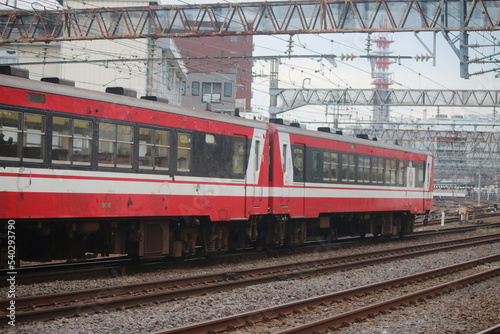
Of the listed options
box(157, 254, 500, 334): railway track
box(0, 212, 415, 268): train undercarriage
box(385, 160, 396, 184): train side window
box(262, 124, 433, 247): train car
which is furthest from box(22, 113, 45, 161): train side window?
box(385, 160, 396, 184): train side window

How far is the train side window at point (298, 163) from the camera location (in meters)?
19.1

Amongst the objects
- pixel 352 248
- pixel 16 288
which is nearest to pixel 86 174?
pixel 16 288

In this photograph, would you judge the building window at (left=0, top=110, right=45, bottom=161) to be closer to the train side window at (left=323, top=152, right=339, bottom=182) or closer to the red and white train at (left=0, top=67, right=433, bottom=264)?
the red and white train at (left=0, top=67, right=433, bottom=264)

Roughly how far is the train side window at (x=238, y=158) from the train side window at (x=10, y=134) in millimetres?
6379

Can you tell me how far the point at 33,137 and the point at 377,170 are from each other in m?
14.7

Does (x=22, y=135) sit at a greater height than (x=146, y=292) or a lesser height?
greater

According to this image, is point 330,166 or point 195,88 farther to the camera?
point 195,88

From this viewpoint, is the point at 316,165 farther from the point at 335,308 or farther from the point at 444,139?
the point at 444,139

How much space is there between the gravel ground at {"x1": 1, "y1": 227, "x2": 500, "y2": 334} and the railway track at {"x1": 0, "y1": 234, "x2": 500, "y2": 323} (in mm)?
213

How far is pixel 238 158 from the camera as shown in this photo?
16.8 metres

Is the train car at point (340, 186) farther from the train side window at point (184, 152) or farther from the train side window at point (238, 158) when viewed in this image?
the train side window at point (184, 152)

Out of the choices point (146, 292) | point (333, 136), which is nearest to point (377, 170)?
→ point (333, 136)

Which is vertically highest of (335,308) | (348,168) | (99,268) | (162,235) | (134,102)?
(134,102)

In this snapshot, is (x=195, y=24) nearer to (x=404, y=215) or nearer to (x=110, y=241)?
(x=110, y=241)
